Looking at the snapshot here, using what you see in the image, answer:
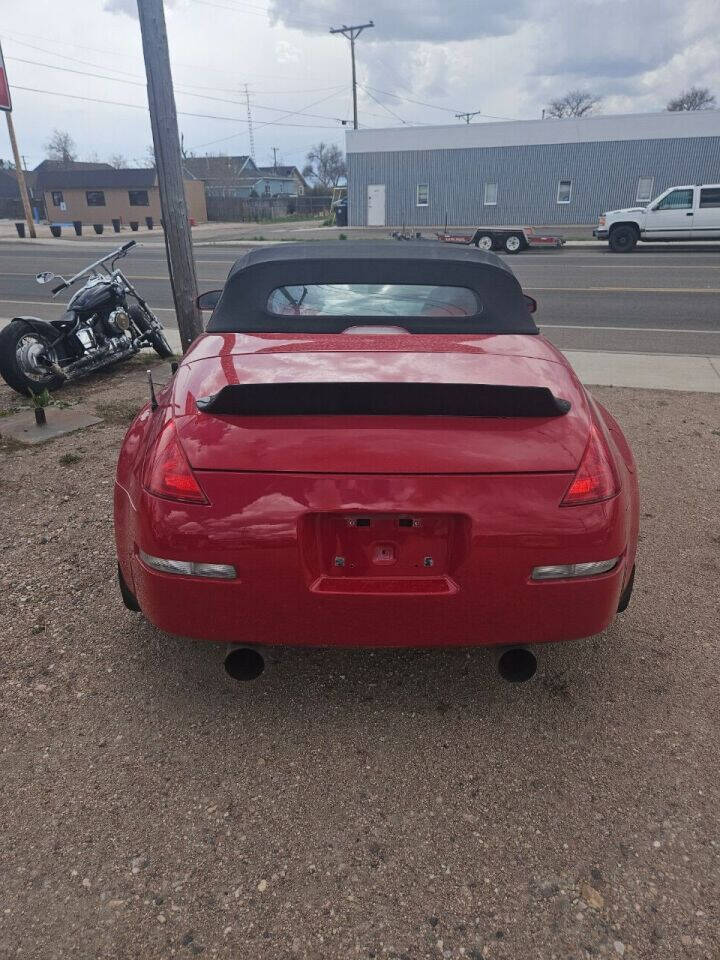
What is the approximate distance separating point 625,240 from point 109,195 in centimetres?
5430

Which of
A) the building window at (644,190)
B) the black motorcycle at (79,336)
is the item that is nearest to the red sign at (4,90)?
the black motorcycle at (79,336)

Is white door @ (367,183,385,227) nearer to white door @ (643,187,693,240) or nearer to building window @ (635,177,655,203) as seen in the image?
building window @ (635,177,655,203)

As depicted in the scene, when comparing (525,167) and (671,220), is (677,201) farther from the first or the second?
(525,167)

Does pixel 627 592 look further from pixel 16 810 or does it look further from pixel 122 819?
pixel 16 810

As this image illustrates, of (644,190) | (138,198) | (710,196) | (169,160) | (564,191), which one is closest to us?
(169,160)

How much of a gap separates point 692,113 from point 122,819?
42.3 m

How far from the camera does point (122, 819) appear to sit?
2.13 meters

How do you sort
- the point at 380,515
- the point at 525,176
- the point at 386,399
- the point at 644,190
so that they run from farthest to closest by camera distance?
the point at 525,176, the point at 644,190, the point at 386,399, the point at 380,515

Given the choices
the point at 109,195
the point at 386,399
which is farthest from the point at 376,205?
the point at 386,399

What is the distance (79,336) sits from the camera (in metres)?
6.95

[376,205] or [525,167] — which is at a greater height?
[525,167]

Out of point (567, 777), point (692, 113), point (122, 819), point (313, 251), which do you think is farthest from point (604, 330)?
point (692, 113)

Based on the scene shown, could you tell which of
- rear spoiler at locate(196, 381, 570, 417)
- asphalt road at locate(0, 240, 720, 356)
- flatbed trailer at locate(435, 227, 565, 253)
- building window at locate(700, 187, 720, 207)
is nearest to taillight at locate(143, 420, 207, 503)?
rear spoiler at locate(196, 381, 570, 417)

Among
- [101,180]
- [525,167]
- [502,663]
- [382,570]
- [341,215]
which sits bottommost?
[502,663]
